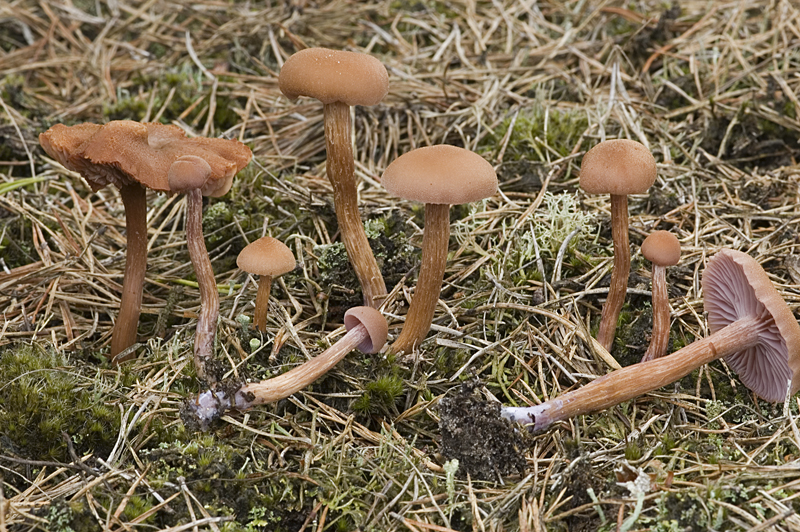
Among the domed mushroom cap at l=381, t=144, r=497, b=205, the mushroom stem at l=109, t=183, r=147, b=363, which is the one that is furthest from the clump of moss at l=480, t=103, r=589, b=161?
the mushroom stem at l=109, t=183, r=147, b=363

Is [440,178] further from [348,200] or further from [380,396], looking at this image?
[380,396]

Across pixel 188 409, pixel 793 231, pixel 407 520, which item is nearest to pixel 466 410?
pixel 407 520

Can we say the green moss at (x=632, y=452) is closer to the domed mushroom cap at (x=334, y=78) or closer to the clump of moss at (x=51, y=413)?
the domed mushroom cap at (x=334, y=78)

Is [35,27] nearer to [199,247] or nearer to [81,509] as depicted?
[199,247]

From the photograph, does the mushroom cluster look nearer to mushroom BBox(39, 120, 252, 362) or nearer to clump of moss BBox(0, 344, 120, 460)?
mushroom BBox(39, 120, 252, 362)

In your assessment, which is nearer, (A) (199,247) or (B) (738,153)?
(A) (199,247)
